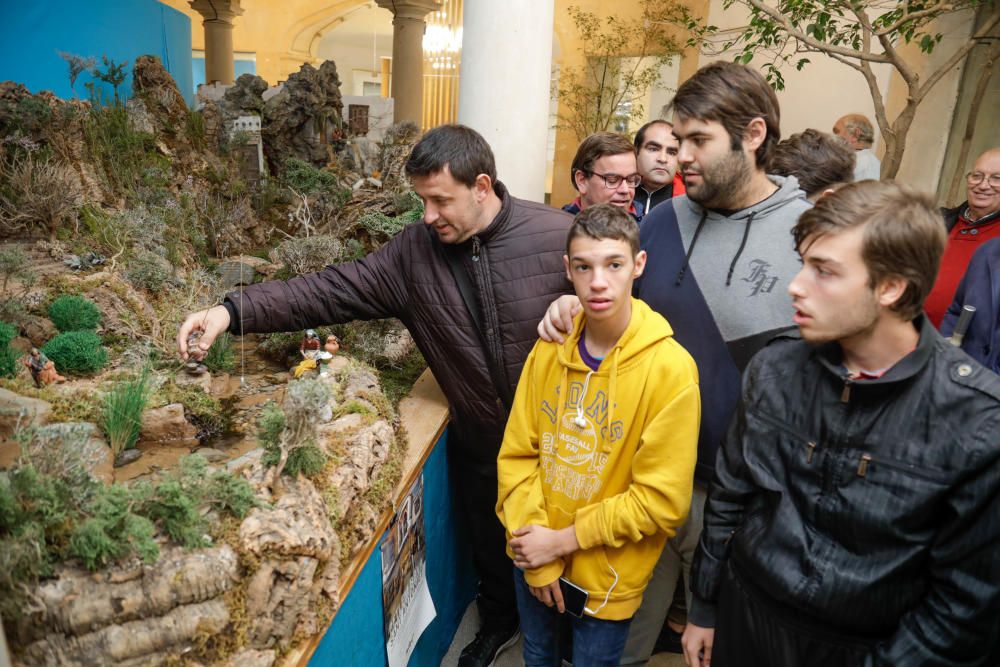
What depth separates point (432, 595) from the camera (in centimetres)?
286

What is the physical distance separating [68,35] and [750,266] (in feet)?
31.4

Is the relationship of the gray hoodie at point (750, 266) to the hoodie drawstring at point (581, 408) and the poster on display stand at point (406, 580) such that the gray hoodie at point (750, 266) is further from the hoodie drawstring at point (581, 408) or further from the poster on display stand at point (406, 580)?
the poster on display stand at point (406, 580)

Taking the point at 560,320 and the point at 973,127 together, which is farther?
the point at 973,127

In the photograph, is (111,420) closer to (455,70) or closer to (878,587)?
(878,587)

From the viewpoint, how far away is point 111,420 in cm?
192

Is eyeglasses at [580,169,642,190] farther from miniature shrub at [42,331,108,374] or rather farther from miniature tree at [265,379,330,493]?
miniature shrub at [42,331,108,374]

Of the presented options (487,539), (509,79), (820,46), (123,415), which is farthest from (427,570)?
(820,46)

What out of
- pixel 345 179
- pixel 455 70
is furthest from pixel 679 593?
pixel 455 70

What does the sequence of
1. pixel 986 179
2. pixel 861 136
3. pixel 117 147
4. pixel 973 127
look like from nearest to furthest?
pixel 986 179
pixel 117 147
pixel 861 136
pixel 973 127

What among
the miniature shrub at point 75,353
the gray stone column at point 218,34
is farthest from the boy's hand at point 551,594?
the gray stone column at point 218,34

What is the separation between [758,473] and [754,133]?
1131 mm

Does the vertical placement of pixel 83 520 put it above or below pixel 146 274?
below

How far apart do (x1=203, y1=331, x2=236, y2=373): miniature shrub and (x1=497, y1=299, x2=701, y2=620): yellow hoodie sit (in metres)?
1.42

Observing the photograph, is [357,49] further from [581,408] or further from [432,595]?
[581,408]
